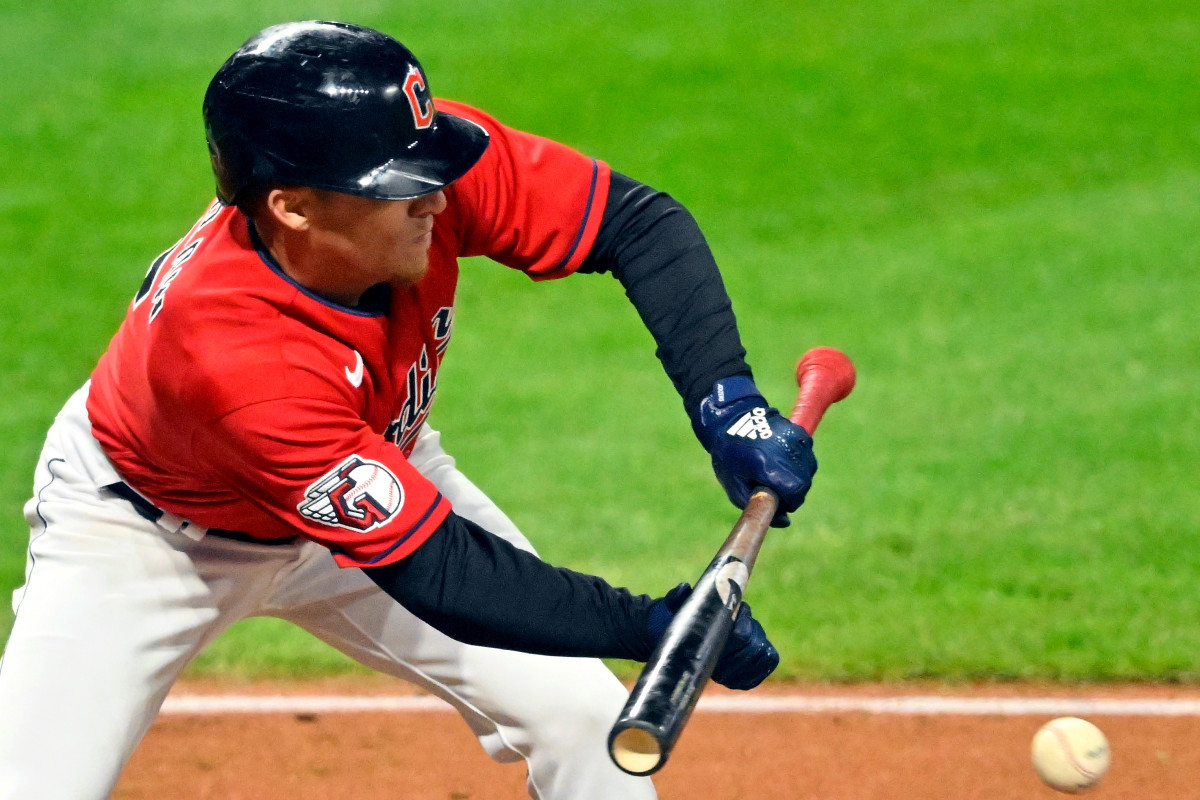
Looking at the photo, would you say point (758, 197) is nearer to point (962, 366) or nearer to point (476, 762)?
point (962, 366)

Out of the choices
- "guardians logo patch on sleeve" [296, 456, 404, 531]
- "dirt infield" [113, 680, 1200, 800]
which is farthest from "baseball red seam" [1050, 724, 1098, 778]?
"guardians logo patch on sleeve" [296, 456, 404, 531]

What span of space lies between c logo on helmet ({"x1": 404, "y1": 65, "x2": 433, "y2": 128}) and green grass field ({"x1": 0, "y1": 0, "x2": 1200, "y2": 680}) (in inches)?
107

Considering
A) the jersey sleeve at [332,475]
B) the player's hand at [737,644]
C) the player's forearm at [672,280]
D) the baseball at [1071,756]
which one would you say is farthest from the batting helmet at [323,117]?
the baseball at [1071,756]

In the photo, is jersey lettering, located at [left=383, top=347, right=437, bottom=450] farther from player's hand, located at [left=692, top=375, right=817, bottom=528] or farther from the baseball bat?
the baseball bat

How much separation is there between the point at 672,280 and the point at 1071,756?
1.61m

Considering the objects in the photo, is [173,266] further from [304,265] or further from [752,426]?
[752,426]

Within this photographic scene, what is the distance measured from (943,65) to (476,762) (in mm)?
9458

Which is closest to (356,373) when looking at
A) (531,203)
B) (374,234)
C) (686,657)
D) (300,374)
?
(300,374)

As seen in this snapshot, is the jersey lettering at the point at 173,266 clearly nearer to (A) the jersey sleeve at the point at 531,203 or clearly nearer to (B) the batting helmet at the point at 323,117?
(B) the batting helmet at the point at 323,117

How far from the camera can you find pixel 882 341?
8.09 meters

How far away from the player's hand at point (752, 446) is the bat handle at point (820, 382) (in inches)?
10.3

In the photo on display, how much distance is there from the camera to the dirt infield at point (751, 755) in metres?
4.39

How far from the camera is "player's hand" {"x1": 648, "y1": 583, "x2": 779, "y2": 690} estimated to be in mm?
2941

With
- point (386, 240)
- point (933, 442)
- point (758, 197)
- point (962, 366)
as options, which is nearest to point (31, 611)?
point (386, 240)
